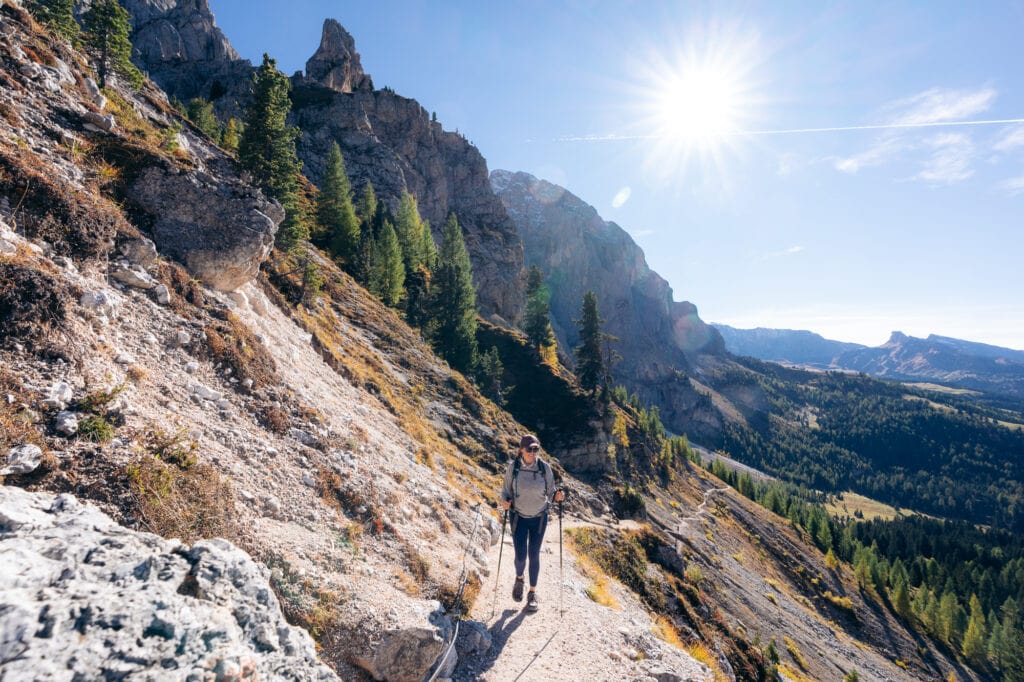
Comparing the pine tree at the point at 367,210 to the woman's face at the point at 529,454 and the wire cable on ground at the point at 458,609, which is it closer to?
the wire cable on ground at the point at 458,609

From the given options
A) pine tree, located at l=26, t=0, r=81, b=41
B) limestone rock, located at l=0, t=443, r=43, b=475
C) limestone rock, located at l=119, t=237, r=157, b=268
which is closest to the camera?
limestone rock, located at l=0, t=443, r=43, b=475

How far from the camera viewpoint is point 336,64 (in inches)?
4872

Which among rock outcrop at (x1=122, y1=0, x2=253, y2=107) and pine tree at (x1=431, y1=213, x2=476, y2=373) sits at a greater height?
rock outcrop at (x1=122, y1=0, x2=253, y2=107)

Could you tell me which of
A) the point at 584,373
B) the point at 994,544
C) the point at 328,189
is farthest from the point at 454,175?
the point at 994,544

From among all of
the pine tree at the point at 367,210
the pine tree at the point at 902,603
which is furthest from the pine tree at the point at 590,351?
the pine tree at the point at 902,603

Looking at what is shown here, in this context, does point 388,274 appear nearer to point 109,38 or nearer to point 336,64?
point 109,38

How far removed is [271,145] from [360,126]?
87.3 m

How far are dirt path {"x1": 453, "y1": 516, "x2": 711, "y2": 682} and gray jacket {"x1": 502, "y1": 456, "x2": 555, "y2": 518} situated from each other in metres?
2.50

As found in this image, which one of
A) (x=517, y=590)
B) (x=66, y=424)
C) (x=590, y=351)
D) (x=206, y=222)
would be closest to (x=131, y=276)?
(x=206, y=222)

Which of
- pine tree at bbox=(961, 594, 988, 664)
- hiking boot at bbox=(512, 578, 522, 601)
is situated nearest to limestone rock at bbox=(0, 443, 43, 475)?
hiking boot at bbox=(512, 578, 522, 601)

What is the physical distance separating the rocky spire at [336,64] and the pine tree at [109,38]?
93494 mm

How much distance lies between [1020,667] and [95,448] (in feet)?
382

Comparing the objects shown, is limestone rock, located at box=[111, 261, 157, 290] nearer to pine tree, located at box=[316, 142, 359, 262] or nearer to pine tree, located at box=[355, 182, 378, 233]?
pine tree, located at box=[316, 142, 359, 262]

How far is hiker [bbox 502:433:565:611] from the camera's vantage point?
9672mm
